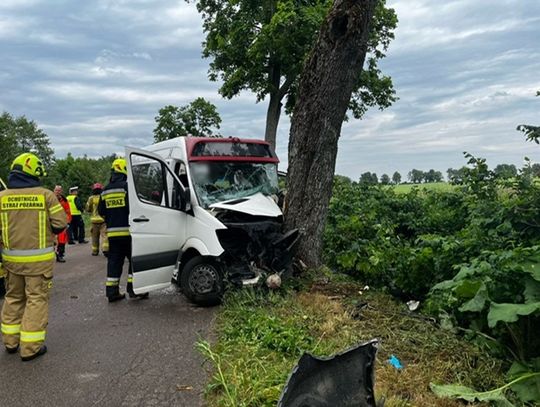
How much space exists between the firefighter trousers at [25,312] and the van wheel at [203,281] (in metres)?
2.00

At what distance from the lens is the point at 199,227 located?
6.51m

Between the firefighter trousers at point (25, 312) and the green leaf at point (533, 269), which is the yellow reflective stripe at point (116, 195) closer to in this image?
the firefighter trousers at point (25, 312)

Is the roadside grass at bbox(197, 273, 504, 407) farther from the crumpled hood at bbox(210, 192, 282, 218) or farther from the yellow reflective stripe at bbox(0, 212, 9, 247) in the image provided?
the yellow reflective stripe at bbox(0, 212, 9, 247)

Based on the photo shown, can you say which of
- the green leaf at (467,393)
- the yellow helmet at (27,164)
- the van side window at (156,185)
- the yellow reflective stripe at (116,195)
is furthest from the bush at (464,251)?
the yellow helmet at (27,164)

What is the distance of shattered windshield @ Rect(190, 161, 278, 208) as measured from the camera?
6.97 meters

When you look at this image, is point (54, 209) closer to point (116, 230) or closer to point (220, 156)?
point (116, 230)

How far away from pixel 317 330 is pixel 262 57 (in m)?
15.9

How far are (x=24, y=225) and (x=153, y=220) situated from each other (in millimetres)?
2116

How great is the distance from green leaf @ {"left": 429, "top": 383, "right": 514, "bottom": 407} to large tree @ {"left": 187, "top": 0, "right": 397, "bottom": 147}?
53.2 ft

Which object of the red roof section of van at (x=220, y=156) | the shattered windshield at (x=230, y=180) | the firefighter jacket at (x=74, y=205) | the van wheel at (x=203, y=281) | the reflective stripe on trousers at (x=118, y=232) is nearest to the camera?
the van wheel at (x=203, y=281)

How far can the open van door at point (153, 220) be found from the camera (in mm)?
6582

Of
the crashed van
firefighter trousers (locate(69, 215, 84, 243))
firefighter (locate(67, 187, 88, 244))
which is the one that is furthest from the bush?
firefighter trousers (locate(69, 215, 84, 243))

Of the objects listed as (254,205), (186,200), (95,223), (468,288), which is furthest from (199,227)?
(95,223)

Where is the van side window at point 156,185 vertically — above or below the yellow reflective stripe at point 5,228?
above
